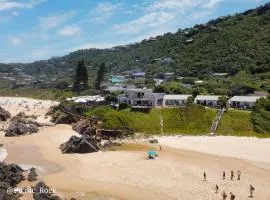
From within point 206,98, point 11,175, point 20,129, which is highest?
point 206,98

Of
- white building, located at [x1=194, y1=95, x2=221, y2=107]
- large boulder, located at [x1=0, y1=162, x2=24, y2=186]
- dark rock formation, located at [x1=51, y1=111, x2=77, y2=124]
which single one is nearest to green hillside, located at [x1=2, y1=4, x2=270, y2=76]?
white building, located at [x1=194, y1=95, x2=221, y2=107]

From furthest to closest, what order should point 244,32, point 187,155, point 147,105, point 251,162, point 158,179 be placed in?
point 244,32 < point 147,105 < point 187,155 < point 251,162 < point 158,179

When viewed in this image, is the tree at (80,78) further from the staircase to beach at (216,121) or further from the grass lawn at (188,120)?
the staircase to beach at (216,121)

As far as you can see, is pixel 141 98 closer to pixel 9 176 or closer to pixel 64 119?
pixel 64 119

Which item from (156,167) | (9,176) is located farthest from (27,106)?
(9,176)

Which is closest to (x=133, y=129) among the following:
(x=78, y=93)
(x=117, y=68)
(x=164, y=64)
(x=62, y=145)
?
(x=62, y=145)

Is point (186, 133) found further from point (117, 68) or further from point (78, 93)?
point (117, 68)
